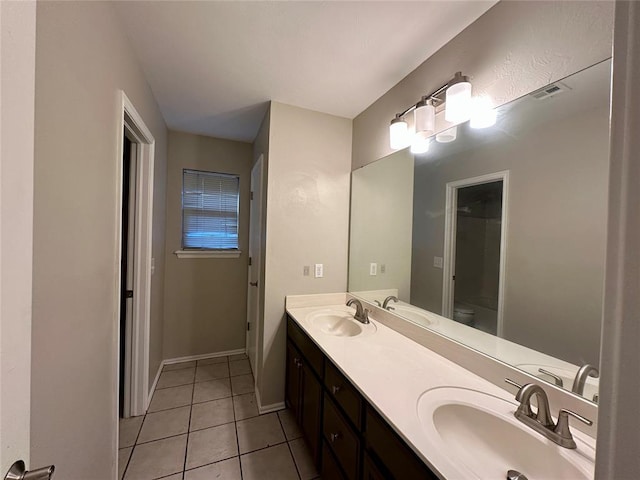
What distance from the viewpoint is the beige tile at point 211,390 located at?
216cm

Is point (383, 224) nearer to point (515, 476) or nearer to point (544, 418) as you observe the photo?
point (544, 418)

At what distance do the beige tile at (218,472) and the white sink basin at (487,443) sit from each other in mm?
1283

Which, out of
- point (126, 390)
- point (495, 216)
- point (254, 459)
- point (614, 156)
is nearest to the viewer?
point (614, 156)

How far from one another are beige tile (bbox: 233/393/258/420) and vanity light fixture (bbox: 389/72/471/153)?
2277mm

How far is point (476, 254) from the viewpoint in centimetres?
123

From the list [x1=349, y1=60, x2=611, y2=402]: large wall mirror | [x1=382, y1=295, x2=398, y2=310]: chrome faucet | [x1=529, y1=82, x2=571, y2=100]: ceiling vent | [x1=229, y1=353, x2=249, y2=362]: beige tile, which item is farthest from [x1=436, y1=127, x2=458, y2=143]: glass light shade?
[x1=229, y1=353, x2=249, y2=362]: beige tile

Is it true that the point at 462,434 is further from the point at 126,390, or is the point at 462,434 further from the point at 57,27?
the point at 126,390

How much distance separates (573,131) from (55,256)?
6.05 feet

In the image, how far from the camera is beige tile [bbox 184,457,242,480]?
4.75 feet

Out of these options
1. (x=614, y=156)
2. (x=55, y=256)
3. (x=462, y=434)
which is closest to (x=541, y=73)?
(x=614, y=156)

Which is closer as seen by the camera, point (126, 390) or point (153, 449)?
point (153, 449)

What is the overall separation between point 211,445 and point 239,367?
1.01 meters

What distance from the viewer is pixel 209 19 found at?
1241 mm

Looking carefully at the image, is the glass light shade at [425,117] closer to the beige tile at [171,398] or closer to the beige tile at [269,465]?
the beige tile at [269,465]
